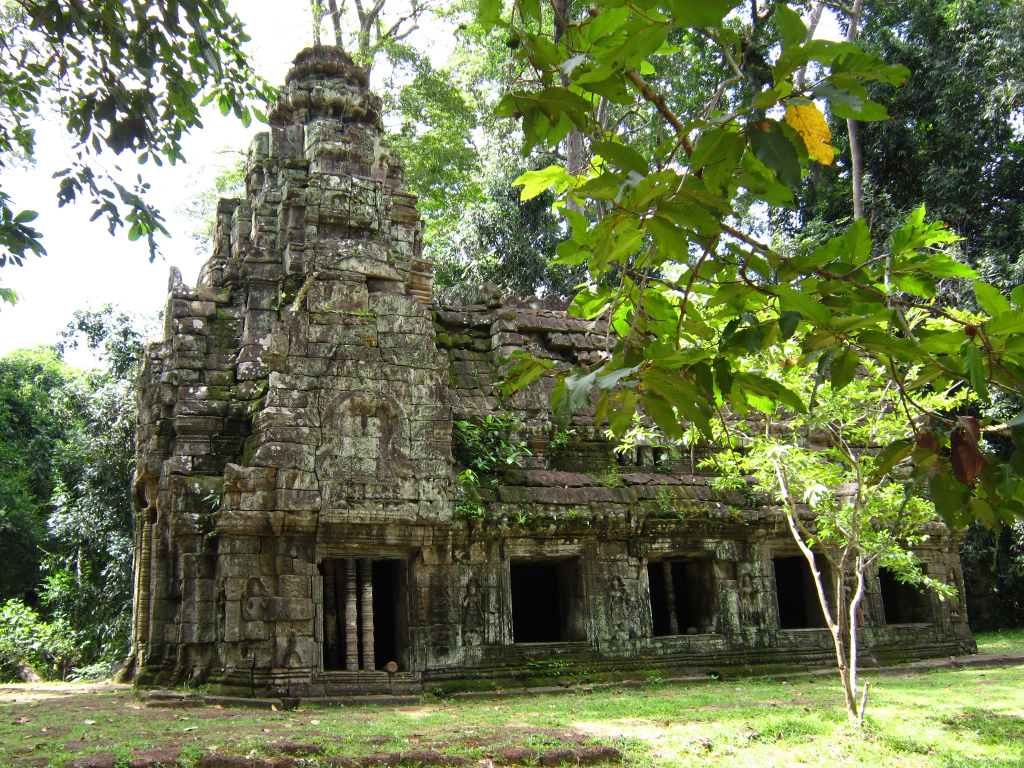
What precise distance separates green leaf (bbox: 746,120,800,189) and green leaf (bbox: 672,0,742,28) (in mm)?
347

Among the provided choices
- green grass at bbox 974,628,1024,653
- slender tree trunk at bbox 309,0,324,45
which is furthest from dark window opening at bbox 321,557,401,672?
slender tree trunk at bbox 309,0,324,45

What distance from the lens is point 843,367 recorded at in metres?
3.22

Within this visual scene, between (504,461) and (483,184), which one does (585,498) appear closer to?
(504,461)

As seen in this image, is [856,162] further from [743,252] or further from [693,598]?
[743,252]

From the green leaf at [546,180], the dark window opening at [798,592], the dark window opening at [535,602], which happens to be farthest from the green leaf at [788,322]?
the dark window opening at [798,592]

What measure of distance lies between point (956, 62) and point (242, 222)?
57.8 ft

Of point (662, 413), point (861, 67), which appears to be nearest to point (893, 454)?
point (662, 413)

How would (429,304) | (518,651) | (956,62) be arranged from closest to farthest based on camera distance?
(518,651)
(429,304)
(956,62)

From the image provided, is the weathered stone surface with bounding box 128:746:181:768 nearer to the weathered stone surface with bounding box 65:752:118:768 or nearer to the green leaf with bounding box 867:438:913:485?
the weathered stone surface with bounding box 65:752:118:768

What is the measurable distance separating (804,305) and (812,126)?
0.64 metres

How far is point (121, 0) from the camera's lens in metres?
6.22

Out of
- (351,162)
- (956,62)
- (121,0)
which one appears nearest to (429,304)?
(351,162)

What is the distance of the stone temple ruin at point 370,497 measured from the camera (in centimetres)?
992

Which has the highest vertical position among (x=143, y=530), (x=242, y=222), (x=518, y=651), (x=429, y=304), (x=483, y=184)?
(x=483, y=184)
